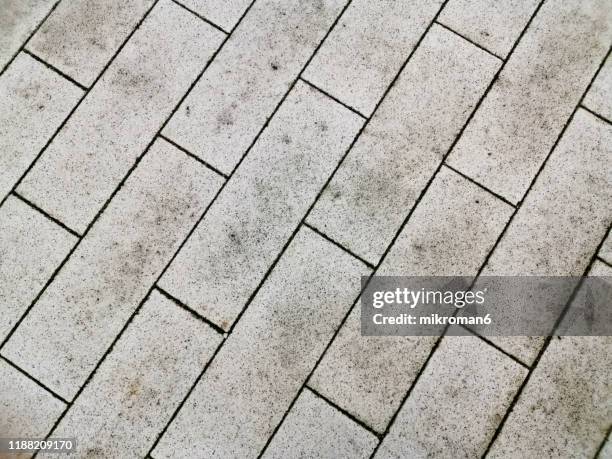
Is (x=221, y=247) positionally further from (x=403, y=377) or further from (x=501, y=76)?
(x=501, y=76)

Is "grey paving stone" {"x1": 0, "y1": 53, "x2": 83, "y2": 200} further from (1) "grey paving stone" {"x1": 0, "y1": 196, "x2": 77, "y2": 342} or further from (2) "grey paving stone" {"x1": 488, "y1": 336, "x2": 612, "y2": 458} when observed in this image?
(2) "grey paving stone" {"x1": 488, "y1": 336, "x2": 612, "y2": 458}

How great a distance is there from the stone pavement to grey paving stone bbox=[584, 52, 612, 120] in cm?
1

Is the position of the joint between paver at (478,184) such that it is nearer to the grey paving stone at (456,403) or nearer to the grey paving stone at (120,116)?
the grey paving stone at (456,403)

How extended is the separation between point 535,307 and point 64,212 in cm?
260

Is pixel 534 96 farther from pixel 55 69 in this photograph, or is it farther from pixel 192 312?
pixel 55 69

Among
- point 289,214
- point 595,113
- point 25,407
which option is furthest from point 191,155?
point 595,113

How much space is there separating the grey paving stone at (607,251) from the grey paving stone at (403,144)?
3.26ft

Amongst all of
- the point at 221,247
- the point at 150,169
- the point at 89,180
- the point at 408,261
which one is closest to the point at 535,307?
the point at 408,261

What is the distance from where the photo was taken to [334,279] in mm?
3197

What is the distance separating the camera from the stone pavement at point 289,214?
120 inches

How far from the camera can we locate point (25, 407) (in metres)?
3.08

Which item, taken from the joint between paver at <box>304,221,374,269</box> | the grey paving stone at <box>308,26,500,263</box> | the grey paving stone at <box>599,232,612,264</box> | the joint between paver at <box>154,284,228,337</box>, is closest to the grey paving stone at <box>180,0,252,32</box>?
the grey paving stone at <box>308,26,500,263</box>

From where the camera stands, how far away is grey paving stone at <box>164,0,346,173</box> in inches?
133

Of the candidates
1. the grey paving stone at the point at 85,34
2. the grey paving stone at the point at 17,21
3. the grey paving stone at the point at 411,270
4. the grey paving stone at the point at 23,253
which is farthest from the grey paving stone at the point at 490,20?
the grey paving stone at the point at 23,253
